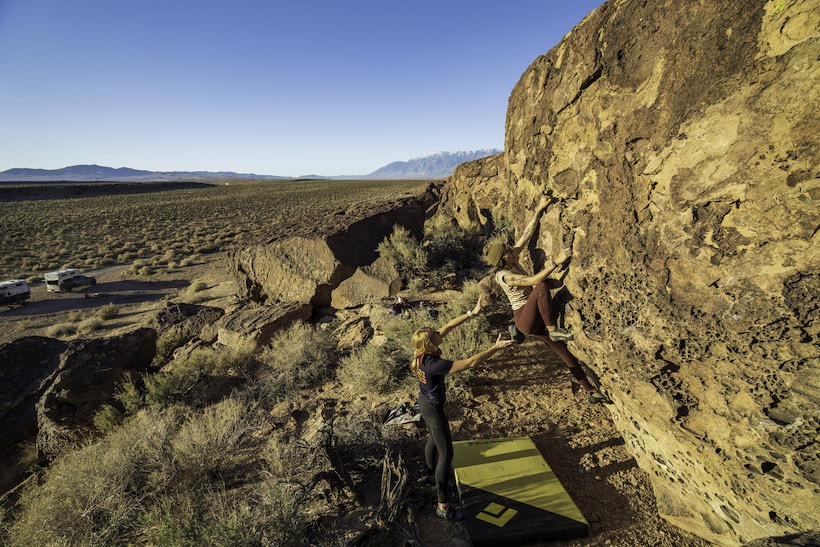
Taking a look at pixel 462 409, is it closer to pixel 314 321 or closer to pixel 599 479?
pixel 599 479

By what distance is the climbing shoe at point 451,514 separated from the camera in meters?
3.23

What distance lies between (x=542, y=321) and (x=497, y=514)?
175 centimetres

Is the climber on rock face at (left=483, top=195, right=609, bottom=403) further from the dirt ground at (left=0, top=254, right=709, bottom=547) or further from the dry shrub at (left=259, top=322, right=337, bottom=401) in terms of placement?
the dry shrub at (left=259, top=322, right=337, bottom=401)

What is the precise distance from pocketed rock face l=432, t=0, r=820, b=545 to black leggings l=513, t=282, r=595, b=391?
16cm

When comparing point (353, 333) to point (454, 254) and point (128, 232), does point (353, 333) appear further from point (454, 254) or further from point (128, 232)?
point (128, 232)

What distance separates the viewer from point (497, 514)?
3.12 m

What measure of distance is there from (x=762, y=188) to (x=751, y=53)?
864 mm

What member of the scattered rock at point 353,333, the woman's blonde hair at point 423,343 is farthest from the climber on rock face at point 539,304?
the scattered rock at point 353,333

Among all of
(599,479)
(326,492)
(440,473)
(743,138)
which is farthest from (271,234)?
(743,138)

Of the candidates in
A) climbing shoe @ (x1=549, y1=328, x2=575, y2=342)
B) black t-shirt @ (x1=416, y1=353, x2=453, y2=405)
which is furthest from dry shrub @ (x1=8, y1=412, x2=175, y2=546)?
climbing shoe @ (x1=549, y1=328, x2=575, y2=342)

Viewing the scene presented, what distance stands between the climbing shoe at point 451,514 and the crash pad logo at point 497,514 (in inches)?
7.4

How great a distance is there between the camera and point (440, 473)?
3.24m

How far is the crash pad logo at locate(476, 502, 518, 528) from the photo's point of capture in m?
3.04

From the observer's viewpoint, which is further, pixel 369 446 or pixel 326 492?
pixel 369 446
